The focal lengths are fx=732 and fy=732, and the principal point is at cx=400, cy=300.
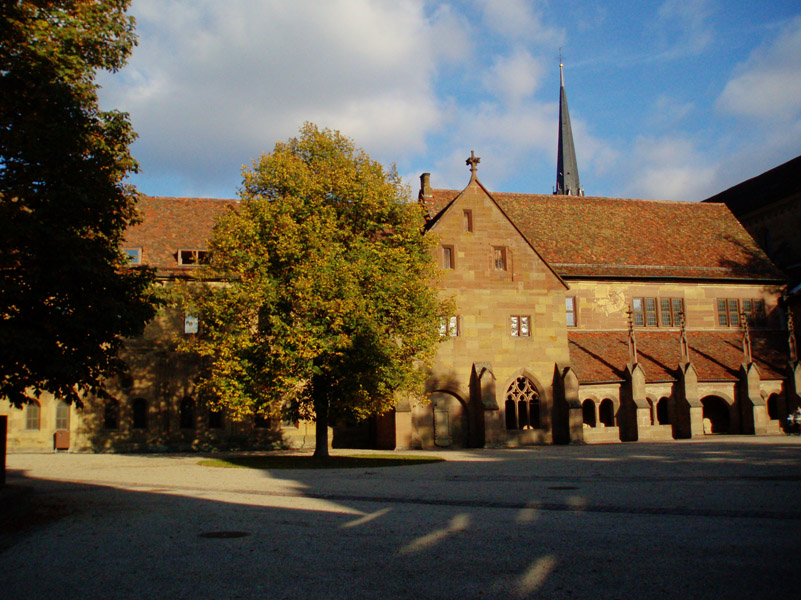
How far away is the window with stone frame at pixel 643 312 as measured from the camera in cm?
4184

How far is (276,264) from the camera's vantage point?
1056 inches

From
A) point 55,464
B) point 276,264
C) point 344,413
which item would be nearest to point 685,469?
point 344,413

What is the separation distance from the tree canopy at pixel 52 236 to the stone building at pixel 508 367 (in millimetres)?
16986

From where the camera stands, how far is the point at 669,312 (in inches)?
1666

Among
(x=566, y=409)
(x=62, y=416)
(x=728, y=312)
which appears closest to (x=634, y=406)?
(x=566, y=409)

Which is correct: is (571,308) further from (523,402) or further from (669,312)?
(523,402)

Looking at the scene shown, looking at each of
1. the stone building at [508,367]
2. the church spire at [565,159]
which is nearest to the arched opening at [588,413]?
the stone building at [508,367]

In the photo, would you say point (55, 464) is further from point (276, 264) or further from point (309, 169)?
point (309, 169)

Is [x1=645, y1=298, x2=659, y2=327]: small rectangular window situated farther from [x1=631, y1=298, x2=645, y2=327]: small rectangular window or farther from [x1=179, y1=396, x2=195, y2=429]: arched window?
[x1=179, y1=396, x2=195, y2=429]: arched window

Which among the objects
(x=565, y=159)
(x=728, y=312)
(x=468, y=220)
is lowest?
(x=728, y=312)

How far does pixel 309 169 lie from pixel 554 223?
19010 millimetres

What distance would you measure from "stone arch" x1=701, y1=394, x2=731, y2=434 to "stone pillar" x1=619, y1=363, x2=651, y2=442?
6228mm

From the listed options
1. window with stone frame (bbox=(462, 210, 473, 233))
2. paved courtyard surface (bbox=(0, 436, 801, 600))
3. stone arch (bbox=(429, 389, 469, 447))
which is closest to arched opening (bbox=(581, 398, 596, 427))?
stone arch (bbox=(429, 389, 469, 447))

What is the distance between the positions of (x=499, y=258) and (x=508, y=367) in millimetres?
5467
